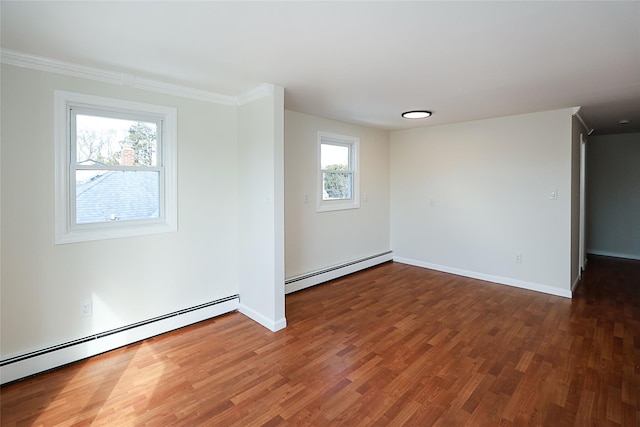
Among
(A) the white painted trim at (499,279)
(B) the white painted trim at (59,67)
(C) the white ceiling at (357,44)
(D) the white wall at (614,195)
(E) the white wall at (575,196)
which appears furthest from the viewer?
(D) the white wall at (614,195)

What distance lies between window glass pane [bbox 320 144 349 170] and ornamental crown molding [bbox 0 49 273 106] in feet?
5.02

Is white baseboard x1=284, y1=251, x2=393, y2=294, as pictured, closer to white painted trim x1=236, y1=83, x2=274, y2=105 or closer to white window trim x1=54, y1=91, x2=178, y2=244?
white window trim x1=54, y1=91, x2=178, y2=244

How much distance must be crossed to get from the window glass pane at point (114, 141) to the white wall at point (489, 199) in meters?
3.92

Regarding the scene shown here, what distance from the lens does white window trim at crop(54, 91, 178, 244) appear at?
96.6 inches

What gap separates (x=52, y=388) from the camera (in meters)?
2.21

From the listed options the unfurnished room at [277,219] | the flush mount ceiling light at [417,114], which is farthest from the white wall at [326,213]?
the flush mount ceiling light at [417,114]

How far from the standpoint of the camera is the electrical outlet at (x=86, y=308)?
2578mm

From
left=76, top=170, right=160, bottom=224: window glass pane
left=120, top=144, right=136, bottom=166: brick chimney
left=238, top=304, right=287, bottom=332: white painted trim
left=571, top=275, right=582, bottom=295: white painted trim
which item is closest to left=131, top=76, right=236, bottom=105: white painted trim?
left=120, top=144, right=136, bottom=166: brick chimney

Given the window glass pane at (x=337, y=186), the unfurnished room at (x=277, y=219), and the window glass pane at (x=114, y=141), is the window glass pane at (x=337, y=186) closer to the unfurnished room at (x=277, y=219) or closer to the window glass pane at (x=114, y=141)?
the unfurnished room at (x=277, y=219)

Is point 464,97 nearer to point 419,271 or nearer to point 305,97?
point 305,97

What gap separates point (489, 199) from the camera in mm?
4551

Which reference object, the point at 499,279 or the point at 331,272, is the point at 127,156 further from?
the point at 499,279

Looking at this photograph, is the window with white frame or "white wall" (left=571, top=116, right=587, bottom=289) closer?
"white wall" (left=571, top=116, right=587, bottom=289)

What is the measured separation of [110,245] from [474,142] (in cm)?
458
